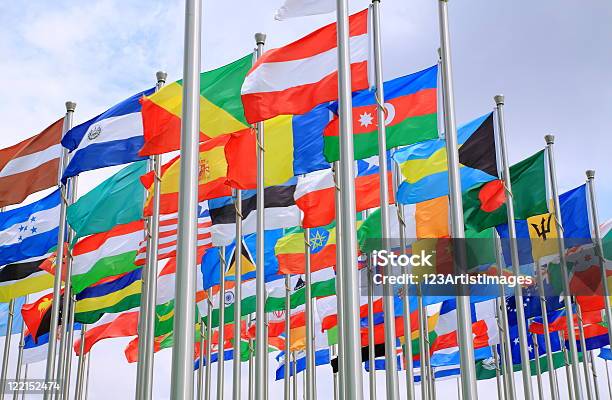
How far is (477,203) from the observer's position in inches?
704

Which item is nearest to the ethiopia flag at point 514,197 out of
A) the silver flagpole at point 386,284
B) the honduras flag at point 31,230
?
the silver flagpole at point 386,284

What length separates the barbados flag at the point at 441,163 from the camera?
16594mm

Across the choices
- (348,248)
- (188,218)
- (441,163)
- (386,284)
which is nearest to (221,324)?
(441,163)

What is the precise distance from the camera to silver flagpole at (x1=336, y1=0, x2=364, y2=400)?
9.02 metres

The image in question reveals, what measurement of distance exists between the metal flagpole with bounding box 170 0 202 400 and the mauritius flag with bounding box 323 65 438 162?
5790 mm

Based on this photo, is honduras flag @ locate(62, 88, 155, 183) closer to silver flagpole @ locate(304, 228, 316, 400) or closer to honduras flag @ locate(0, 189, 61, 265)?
silver flagpole @ locate(304, 228, 316, 400)

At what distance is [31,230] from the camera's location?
21.2 m

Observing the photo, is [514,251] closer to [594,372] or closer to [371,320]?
[371,320]

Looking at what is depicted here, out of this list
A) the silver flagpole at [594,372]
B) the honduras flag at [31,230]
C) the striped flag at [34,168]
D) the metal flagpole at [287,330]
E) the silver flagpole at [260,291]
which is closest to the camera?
the silver flagpole at [260,291]

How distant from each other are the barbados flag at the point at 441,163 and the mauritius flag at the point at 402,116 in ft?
5.41

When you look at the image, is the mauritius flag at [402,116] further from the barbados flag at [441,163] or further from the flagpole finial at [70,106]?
the flagpole finial at [70,106]

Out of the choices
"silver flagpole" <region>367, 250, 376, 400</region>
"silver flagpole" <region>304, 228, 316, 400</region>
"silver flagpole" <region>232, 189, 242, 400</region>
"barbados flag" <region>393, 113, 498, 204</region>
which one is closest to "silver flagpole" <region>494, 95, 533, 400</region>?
"barbados flag" <region>393, 113, 498, 204</region>

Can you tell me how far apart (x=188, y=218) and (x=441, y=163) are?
9597 mm

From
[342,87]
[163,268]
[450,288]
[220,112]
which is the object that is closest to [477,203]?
[450,288]
